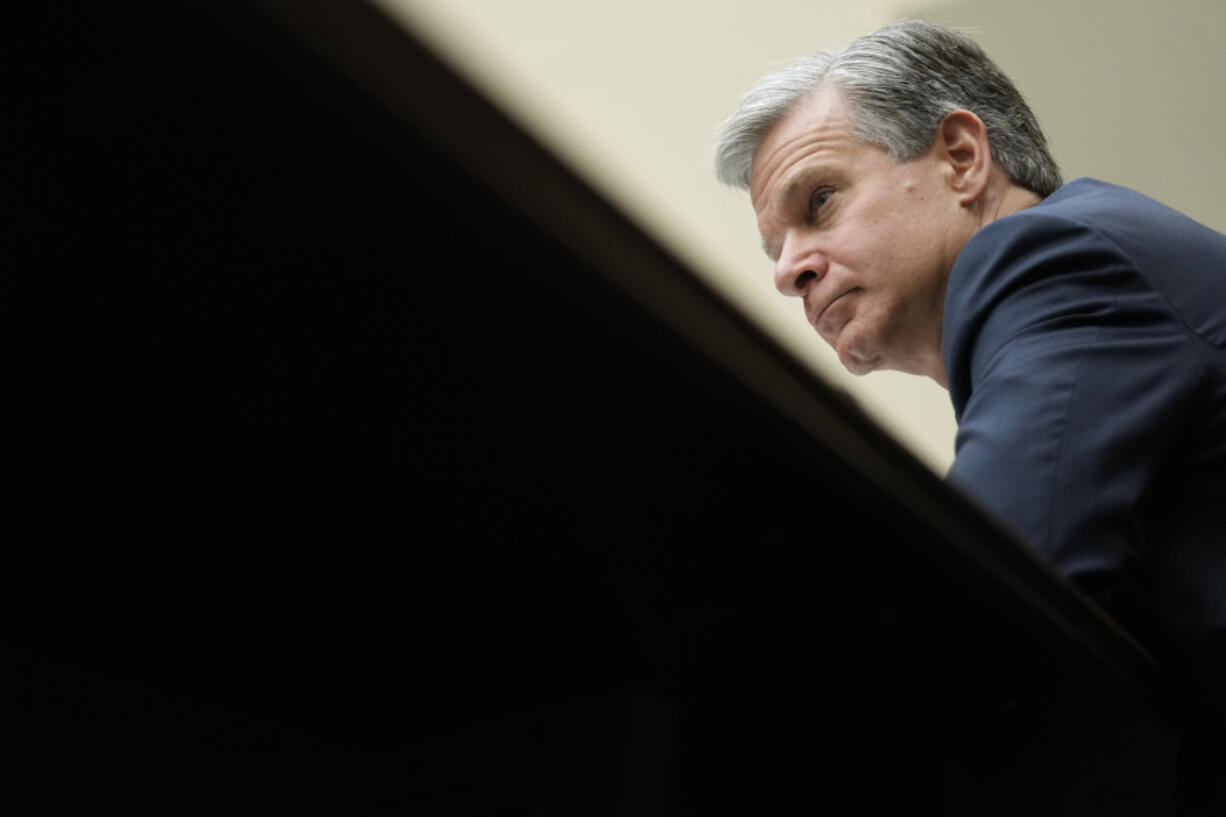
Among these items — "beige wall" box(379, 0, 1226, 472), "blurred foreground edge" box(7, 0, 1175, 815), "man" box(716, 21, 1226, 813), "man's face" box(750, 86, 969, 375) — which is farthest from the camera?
"beige wall" box(379, 0, 1226, 472)

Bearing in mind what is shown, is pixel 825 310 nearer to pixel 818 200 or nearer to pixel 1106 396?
pixel 818 200

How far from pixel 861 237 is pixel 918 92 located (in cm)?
12

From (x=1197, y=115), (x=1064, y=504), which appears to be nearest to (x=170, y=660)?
(x=1064, y=504)

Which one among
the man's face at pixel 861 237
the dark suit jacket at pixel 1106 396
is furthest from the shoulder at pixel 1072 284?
the man's face at pixel 861 237

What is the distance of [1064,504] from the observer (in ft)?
1.18

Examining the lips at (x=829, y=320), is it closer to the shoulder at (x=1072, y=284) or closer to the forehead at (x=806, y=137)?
the forehead at (x=806, y=137)

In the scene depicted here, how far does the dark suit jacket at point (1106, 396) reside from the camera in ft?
1.19

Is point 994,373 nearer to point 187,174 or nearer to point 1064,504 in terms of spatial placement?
point 1064,504

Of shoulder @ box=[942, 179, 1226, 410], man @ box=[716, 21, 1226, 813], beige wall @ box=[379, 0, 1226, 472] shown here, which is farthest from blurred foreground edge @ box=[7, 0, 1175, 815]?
beige wall @ box=[379, 0, 1226, 472]

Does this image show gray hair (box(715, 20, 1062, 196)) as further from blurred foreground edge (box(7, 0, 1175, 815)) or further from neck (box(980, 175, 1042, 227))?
blurred foreground edge (box(7, 0, 1175, 815))

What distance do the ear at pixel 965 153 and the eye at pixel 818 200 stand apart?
8cm

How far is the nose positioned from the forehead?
0.05 m

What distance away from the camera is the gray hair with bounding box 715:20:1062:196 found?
81 cm

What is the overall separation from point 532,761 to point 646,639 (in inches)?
0.7
